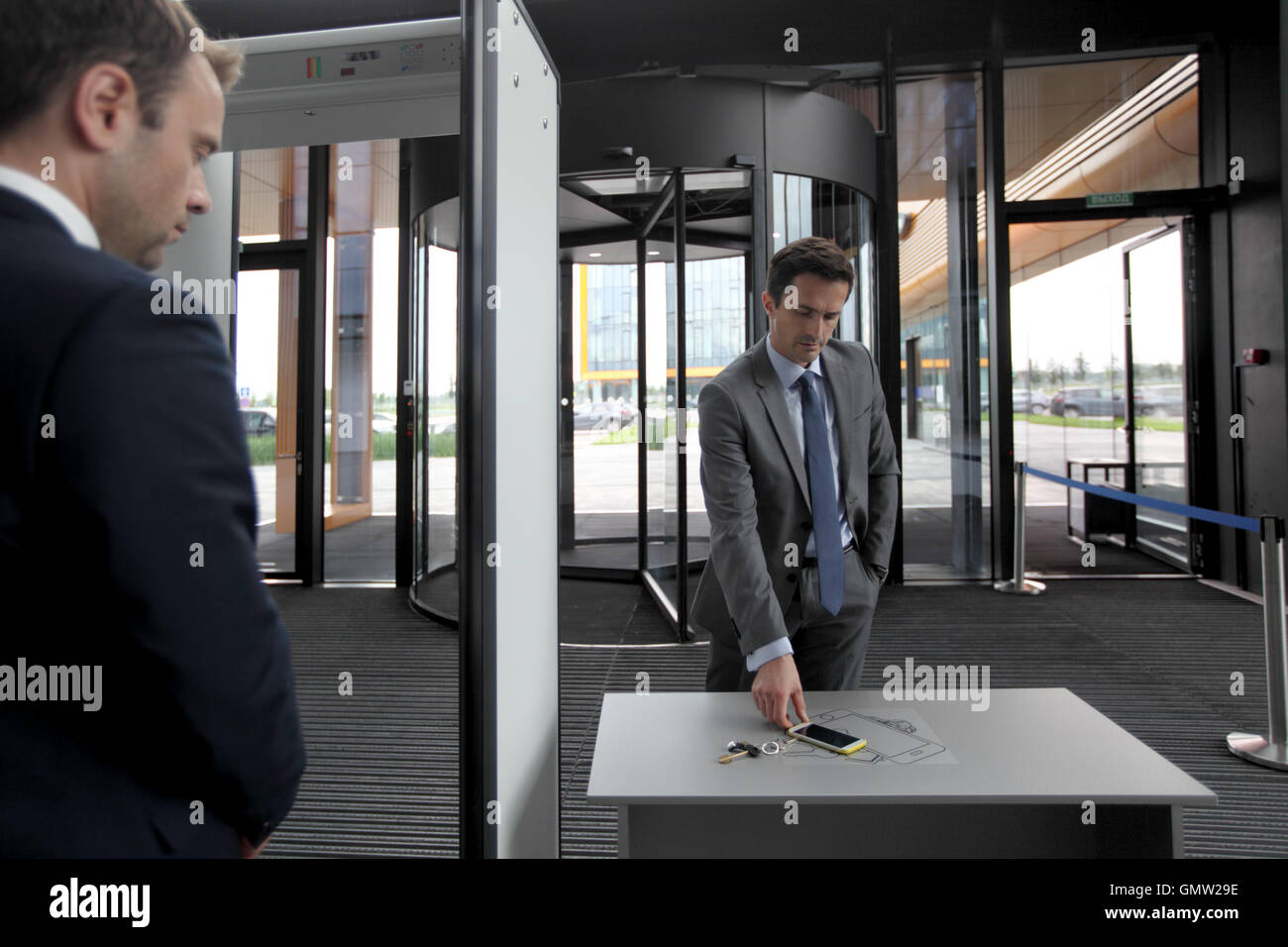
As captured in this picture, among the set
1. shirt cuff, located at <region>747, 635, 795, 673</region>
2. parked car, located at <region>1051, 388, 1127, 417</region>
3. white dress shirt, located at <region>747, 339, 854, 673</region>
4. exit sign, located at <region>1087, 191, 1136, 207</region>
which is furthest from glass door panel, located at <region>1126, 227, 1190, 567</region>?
shirt cuff, located at <region>747, 635, 795, 673</region>

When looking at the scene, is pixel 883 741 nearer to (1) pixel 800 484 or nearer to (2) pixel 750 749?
(2) pixel 750 749

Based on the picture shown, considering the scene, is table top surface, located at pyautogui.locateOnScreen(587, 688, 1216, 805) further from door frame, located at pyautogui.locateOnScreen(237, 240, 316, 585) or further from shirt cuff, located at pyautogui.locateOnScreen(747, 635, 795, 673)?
door frame, located at pyautogui.locateOnScreen(237, 240, 316, 585)

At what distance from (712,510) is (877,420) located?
609 millimetres

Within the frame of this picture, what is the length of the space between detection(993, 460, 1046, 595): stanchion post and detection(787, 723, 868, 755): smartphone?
4880mm

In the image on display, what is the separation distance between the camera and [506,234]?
141 cm

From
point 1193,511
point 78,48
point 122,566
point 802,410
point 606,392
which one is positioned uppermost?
point 606,392

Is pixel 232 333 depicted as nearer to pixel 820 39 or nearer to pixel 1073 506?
pixel 820 39

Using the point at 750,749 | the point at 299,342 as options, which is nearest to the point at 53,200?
the point at 750,749

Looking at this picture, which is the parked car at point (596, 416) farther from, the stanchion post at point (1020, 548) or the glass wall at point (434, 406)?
the stanchion post at point (1020, 548)

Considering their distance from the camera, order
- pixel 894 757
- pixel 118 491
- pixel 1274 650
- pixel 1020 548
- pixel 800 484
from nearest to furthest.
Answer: pixel 118 491
pixel 894 757
pixel 800 484
pixel 1274 650
pixel 1020 548

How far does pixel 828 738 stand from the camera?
1.61 metres

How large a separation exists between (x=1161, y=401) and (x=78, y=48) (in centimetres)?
715
